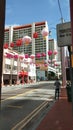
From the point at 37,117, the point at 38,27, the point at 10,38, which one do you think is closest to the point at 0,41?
the point at 37,117

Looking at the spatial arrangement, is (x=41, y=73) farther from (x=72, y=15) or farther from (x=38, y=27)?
(x=72, y=15)

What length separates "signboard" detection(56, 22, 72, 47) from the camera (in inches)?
308

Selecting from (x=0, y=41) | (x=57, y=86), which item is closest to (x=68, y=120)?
(x=0, y=41)

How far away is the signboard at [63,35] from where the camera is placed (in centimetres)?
783

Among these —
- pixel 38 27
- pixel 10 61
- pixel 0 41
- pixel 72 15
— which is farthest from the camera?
pixel 10 61

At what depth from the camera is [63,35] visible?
8.00 m

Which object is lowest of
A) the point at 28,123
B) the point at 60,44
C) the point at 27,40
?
the point at 28,123

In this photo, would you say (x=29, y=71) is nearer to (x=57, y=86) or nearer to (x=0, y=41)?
(x=57, y=86)

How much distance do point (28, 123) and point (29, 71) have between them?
285 ft

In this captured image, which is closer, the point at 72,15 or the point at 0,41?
the point at 0,41

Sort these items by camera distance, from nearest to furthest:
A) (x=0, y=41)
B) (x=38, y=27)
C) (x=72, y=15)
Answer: (x=0, y=41)
(x=72, y=15)
(x=38, y=27)

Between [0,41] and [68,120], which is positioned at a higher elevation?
[0,41]

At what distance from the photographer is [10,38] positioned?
31.2 m

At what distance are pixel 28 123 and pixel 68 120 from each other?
171cm
